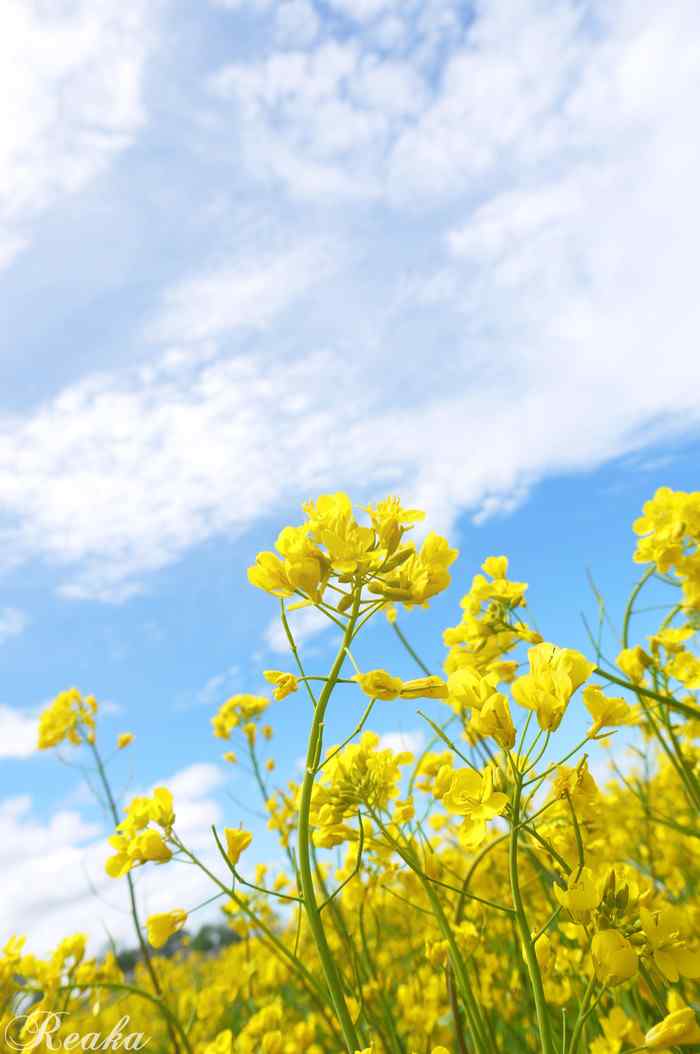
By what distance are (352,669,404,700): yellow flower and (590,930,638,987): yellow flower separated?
0.53m

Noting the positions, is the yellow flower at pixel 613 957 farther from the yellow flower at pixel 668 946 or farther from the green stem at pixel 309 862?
the green stem at pixel 309 862

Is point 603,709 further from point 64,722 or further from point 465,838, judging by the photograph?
point 64,722

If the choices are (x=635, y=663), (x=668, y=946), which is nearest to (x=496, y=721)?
(x=668, y=946)

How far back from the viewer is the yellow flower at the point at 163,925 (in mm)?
1877

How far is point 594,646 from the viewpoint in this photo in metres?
2.59

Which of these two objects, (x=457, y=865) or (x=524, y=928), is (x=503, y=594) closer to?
(x=524, y=928)

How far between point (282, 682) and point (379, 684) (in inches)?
8.0

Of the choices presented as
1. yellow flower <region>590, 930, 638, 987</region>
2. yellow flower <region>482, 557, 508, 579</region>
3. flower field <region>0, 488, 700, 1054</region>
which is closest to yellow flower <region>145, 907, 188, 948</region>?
flower field <region>0, 488, 700, 1054</region>

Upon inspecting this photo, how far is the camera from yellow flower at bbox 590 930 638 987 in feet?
3.84

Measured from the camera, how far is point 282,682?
1.50m

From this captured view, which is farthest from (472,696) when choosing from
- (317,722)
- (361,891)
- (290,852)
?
(290,852)

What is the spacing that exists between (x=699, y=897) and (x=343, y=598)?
9.61 ft

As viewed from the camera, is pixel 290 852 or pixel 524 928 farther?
pixel 290 852

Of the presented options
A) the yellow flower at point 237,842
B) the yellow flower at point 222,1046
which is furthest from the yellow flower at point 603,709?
the yellow flower at point 222,1046
